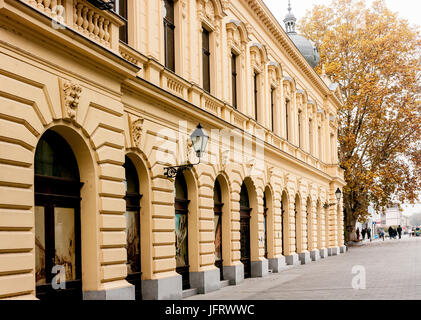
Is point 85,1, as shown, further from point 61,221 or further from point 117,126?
point 61,221

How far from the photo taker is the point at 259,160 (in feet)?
71.1

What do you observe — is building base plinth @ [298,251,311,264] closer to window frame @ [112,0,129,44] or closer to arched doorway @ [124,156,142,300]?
arched doorway @ [124,156,142,300]

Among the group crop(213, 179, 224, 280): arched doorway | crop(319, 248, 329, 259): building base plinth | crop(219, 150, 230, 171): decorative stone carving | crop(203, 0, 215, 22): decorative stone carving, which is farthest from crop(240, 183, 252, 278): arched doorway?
crop(319, 248, 329, 259): building base plinth

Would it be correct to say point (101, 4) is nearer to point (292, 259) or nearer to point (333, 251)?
point (292, 259)

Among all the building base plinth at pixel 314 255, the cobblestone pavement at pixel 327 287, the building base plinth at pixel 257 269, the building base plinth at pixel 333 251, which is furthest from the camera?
the building base plinth at pixel 333 251

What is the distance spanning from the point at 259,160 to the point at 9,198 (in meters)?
14.4

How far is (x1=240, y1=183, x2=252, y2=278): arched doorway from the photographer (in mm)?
20703

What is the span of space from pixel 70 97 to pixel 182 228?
6779 mm

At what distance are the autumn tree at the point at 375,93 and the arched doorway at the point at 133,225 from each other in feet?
94.5

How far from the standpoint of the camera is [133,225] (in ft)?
42.7

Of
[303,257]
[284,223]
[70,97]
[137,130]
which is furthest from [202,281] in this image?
[303,257]

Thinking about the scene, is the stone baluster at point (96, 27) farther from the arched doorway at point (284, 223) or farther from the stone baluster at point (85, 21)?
the arched doorway at point (284, 223)

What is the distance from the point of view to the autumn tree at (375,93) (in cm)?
4047

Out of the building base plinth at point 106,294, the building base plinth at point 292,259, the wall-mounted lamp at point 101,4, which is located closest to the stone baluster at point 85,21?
the wall-mounted lamp at point 101,4
